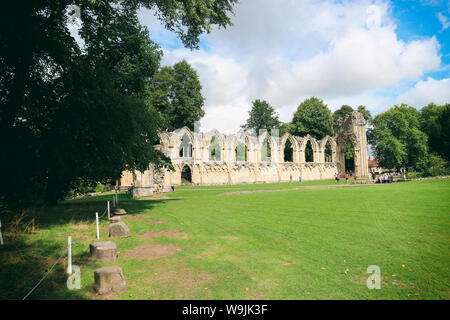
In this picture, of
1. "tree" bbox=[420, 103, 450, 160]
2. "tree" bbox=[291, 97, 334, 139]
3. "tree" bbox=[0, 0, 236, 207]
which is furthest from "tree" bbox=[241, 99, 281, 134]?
"tree" bbox=[0, 0, 236, 207]

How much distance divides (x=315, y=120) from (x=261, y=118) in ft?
43.7

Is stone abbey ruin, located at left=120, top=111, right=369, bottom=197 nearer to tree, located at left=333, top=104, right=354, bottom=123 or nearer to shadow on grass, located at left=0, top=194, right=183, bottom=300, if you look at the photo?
tree, located at left=333, top=104, right=354, bottom=123

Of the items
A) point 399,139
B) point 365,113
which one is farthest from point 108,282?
point 365,113

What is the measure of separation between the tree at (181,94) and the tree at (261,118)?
19706 mm

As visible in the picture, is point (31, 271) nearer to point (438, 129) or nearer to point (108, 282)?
point (108, 282)

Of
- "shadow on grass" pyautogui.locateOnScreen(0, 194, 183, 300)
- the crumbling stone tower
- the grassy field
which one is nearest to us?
the grassy field

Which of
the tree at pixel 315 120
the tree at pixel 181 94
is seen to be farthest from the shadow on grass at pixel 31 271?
the tree at pixel 315 120

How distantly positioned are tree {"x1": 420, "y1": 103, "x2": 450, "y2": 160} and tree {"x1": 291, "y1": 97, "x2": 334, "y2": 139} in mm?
15696

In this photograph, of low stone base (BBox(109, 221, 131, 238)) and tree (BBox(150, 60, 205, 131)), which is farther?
tree (BBox(150, 60, 205, 131))

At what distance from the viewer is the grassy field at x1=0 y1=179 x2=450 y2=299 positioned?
3.61m

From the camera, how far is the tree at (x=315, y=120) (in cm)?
4962

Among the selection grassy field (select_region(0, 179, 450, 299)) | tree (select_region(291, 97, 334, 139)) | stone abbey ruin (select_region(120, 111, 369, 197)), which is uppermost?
tree (select_region(291, 97, 334, 139))

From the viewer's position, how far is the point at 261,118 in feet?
194

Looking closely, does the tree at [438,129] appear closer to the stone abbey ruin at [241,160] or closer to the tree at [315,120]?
the stone abbey ruin at [241,160]
